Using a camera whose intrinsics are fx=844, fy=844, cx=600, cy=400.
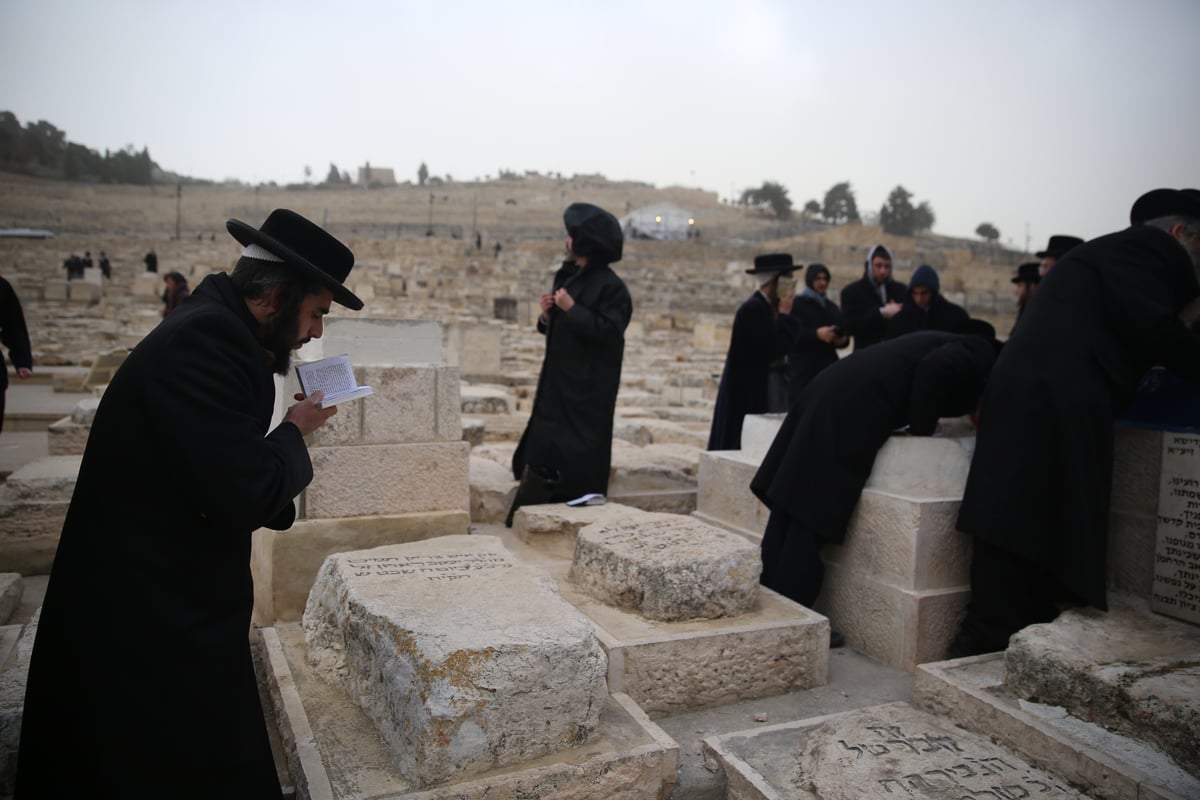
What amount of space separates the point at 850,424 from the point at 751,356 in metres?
2.20

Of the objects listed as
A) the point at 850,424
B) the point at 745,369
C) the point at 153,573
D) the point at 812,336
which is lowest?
the point at 153,573

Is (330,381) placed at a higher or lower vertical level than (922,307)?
lower

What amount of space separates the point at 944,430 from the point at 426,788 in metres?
2.85

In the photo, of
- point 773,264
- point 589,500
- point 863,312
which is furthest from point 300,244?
point 863,312

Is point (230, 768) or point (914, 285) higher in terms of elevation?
point (914, 285)

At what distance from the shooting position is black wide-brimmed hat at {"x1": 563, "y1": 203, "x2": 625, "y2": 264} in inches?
186

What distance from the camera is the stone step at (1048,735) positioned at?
225 centimetres

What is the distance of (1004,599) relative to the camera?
10.8 ft

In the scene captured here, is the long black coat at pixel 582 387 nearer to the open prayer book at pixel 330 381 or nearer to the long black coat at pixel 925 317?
the long black coat at pixel 925 317

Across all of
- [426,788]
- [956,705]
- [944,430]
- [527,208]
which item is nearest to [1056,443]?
[944,430]

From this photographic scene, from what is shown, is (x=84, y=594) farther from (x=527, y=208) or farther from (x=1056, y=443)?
(x=527, y=208)

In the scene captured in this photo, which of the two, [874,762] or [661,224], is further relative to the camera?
[661,224]

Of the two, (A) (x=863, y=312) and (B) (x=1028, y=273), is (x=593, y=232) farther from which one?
(B) (x=1028, y=273)

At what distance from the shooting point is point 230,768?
70.0 inches
